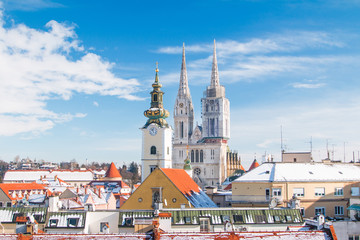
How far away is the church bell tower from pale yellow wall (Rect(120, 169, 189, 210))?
24.9m

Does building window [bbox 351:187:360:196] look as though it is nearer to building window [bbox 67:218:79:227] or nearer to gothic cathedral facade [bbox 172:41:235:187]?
building window [bbox 67:218:79:227]

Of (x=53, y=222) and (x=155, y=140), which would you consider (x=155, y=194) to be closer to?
(x=53, y=222)

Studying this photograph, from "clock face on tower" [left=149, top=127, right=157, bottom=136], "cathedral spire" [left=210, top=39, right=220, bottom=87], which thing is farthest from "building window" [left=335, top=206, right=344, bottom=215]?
"cathedral spire" [left=210, top=39, right=220, bottom=87]

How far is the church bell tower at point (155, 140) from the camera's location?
6594 cm

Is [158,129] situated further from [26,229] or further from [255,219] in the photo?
[26,229]

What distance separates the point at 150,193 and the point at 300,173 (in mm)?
13068

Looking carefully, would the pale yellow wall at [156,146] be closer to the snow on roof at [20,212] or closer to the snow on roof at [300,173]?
the snow on roof at [300,173]

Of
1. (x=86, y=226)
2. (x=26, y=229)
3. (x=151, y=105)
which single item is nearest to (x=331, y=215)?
(x=86, y=226)

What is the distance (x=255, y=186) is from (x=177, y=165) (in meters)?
91.3

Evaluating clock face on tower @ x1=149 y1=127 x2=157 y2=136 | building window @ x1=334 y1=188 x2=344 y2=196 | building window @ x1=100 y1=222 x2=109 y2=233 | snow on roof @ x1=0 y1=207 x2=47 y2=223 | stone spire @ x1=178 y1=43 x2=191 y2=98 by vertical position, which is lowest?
building window @ x1=100 y1=222 x2=109 y2=233

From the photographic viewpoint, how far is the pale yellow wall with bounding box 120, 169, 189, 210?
130ft

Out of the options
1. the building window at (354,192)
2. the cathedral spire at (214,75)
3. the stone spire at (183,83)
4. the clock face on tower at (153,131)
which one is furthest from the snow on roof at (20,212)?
the cathedral spire at (214,75)

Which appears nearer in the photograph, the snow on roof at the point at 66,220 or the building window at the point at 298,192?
the snow on roof at the point at 66,220

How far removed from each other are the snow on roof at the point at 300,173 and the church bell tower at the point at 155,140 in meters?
23.8
